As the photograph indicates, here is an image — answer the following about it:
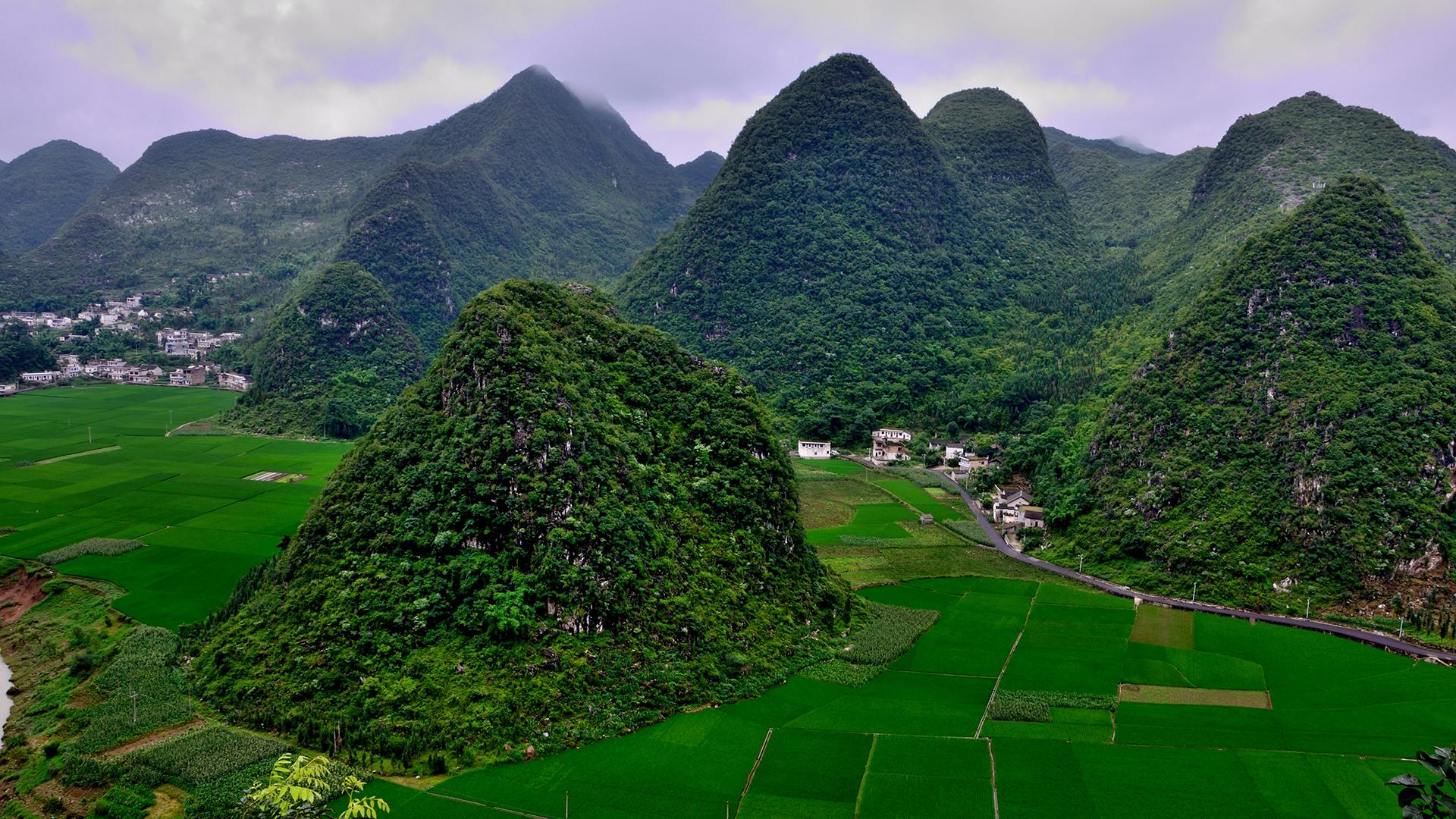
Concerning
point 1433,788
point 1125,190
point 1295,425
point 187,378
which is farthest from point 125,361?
point 1125,190

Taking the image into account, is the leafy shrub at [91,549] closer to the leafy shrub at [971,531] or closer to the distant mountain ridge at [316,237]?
the leafy shrub at [971,531]

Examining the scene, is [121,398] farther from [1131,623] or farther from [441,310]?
[1131,623]

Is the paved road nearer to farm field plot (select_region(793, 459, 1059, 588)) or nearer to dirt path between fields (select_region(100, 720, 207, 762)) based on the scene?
farm field plot (select_region(793, 459, 1059, 588))

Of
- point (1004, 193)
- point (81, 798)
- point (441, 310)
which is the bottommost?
point (81, 798)

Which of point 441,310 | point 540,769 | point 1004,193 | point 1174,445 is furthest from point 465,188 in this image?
point 540,769

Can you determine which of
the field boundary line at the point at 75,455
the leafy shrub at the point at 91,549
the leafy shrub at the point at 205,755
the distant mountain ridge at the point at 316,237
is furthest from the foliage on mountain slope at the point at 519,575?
the distant mountain ridge at the point at 316,237

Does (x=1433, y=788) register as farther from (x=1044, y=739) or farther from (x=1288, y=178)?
(x=1288, y=178)
